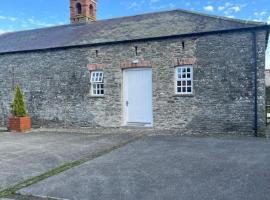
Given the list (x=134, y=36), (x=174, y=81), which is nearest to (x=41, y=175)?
(x=174, y=81)

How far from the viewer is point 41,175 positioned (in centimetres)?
628

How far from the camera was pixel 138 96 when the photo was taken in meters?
13.4

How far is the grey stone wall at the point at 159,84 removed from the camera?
37.6ft

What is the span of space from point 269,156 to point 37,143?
7405mm

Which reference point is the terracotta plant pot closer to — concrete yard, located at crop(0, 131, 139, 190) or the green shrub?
the green shrub

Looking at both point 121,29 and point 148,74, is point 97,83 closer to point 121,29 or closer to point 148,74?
point 148,74

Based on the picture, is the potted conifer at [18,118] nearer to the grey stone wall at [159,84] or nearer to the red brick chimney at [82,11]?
the grey stone wall at [159,84]

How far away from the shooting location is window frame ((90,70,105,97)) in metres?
14.0

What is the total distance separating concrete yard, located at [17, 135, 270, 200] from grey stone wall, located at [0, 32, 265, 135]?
2.66 metres

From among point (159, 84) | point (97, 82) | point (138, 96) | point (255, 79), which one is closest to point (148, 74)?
point (159, 84)

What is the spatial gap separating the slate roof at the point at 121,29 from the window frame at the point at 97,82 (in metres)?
1.47

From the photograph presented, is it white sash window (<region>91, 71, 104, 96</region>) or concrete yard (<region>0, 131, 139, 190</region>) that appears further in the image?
white sash window (<region>91, 71, 104, 96</region>)

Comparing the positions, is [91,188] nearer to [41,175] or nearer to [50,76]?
[41,175]

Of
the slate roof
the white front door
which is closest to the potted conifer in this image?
the slate roof
